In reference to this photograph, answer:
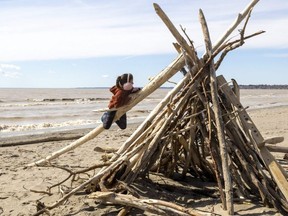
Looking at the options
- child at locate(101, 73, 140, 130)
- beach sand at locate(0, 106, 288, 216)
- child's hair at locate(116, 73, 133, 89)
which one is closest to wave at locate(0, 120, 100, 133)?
beach sand at locate(0, 106, 288, 216)

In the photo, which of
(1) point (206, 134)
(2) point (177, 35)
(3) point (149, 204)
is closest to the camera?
(3) point (149, 204)

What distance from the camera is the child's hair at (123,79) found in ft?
18.8

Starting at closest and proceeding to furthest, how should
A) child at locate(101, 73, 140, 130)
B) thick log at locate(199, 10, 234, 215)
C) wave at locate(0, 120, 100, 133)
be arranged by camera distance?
thick log at locate(199, 10, 234, 215)
child at locate(101, 73, 140, 130)
wave at locate(0, 120, 100, 133)

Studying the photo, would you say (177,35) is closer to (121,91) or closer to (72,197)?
(121,91)

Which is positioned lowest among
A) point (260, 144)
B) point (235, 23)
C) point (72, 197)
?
point (72, 197)

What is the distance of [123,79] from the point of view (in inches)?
227

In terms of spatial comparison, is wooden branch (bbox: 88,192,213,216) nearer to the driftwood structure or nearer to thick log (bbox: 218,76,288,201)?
the driftwood structure

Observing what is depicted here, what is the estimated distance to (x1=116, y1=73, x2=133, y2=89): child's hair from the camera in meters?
5.74

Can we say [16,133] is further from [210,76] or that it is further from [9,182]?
[210,76]

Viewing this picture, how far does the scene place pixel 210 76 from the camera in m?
5.35

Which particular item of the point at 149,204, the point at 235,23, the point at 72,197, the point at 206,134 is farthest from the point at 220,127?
the point at 72,197

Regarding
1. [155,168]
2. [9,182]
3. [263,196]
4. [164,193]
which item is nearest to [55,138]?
[9,182]

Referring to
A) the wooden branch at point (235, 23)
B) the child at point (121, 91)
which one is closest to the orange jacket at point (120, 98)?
the child at point (121, 91)

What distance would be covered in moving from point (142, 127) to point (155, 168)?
1216 millimetres
